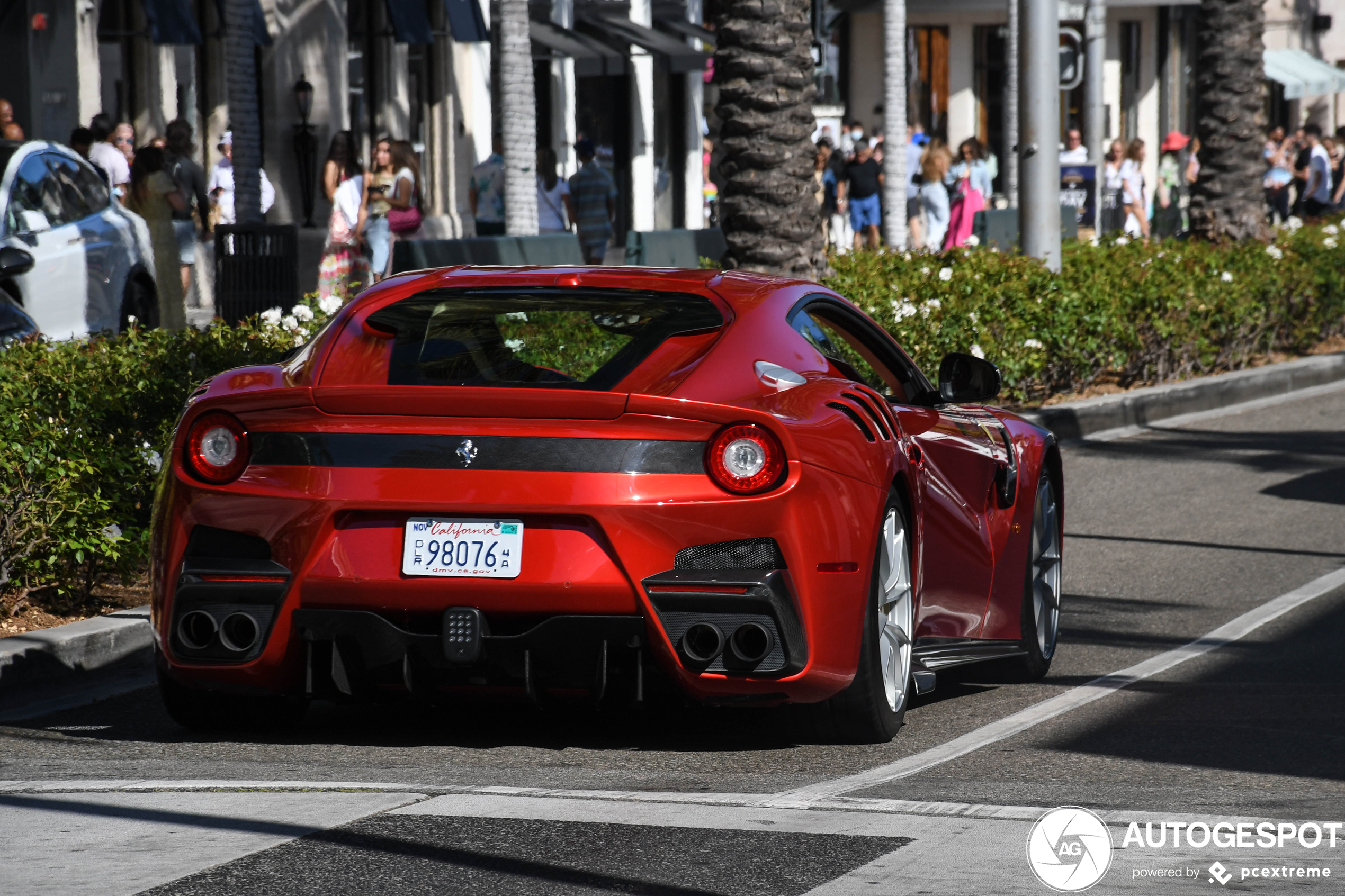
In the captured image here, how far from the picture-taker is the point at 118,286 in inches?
610

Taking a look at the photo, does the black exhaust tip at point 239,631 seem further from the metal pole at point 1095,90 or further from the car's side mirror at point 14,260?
the metal pole at point 1095,90

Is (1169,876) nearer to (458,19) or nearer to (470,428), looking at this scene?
(470,428)

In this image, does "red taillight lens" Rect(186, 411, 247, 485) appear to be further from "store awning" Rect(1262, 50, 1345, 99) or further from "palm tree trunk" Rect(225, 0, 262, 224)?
"store awning" Rect(1262, 50, 1345, 99)

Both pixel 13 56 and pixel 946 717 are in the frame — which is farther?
pixel 13 56

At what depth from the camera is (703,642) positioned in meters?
5.60

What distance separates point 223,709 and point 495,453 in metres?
1.30

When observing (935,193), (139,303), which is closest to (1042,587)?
(139,303)

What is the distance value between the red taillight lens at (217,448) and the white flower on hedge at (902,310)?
8.78m

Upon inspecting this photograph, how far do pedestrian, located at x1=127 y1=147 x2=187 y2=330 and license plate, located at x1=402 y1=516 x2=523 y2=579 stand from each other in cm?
1087

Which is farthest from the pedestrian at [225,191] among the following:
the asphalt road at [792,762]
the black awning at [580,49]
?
the asphalt road at [792,762]

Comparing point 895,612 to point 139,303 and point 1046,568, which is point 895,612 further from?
point 139,303

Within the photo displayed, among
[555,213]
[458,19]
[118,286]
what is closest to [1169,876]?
[118,286]

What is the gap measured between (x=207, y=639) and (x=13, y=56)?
20649mm

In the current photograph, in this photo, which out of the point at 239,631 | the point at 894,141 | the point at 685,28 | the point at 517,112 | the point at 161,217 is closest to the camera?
the point at 239,631
